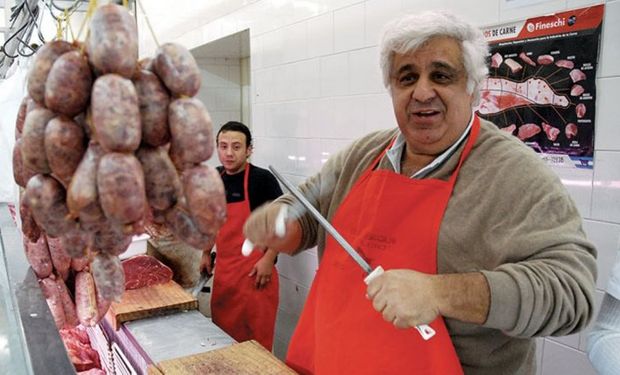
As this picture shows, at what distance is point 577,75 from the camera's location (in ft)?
6.62

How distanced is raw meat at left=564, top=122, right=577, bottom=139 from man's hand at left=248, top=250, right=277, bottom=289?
6.85ft

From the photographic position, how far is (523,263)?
1.36 m

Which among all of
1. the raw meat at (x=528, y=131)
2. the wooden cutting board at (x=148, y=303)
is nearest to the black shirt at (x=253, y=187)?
the wooden cutting board at (x=148, y=303)

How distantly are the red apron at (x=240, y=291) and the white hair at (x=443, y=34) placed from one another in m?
2.29

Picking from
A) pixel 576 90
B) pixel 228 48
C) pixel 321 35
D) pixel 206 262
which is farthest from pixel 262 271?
pixel 228 48

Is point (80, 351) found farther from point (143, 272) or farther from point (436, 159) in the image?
point (436, 159)

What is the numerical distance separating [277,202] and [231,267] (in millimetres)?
1878

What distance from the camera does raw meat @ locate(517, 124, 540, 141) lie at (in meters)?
2.19

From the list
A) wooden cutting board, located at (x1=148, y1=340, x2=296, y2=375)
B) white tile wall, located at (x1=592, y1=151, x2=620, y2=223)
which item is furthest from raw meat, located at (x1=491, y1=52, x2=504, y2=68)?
wooden cutting board, located at (x1=148, y1=340, x2=296, y2=375)

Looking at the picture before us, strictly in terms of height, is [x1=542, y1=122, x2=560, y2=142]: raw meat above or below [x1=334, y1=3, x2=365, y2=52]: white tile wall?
below

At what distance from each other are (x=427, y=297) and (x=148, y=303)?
1.35m

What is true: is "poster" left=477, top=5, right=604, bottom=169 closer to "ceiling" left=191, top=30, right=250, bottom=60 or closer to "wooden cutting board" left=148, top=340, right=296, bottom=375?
"wooden cutting board" left=148, top=340, right=296, bottom=375

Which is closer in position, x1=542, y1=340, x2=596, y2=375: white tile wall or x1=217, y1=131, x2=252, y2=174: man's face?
x1=542, y1=340, x2=596, y2=375: white tile wall

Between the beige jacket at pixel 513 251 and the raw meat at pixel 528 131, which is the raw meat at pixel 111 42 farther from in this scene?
the raw meat at pixel 528 131
